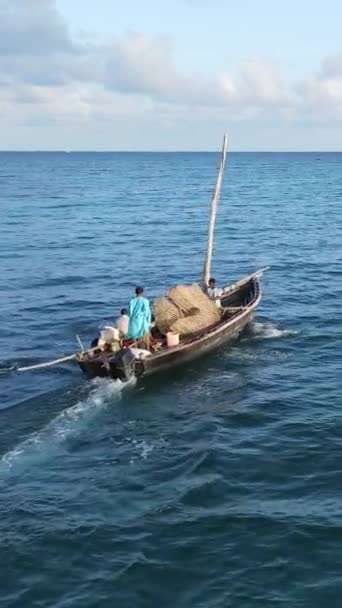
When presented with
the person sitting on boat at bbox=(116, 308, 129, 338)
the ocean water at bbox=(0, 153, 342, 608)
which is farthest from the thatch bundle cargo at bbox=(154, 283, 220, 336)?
the person sitting on boat at bbox=(116, 308, 129, 338)

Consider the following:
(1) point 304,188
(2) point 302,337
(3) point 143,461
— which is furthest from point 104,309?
(1) point 304,188

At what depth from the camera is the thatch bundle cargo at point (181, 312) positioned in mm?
26672

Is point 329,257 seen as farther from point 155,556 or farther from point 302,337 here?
point 155,556

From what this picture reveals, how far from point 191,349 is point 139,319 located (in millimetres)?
2272

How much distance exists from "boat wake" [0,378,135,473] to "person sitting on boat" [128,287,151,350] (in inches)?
68.8

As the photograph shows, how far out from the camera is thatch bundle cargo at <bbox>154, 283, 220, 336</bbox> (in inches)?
1050

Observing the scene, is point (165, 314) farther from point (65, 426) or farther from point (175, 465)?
point (175, 465)

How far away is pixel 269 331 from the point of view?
101 ft

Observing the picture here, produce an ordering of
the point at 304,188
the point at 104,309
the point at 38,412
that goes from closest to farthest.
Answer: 1. the point at 38,412
2. the point at 104,309
3. the point at 304,188

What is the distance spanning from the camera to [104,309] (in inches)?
1395

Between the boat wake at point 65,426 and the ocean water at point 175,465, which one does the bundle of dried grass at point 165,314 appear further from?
the boat wake at point 65,426

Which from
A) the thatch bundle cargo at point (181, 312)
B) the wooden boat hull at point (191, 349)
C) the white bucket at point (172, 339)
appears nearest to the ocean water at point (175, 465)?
the wooden boat hull at point (191, 349)

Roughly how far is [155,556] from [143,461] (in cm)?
424

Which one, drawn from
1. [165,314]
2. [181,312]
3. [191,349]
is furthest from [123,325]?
[181,312]
